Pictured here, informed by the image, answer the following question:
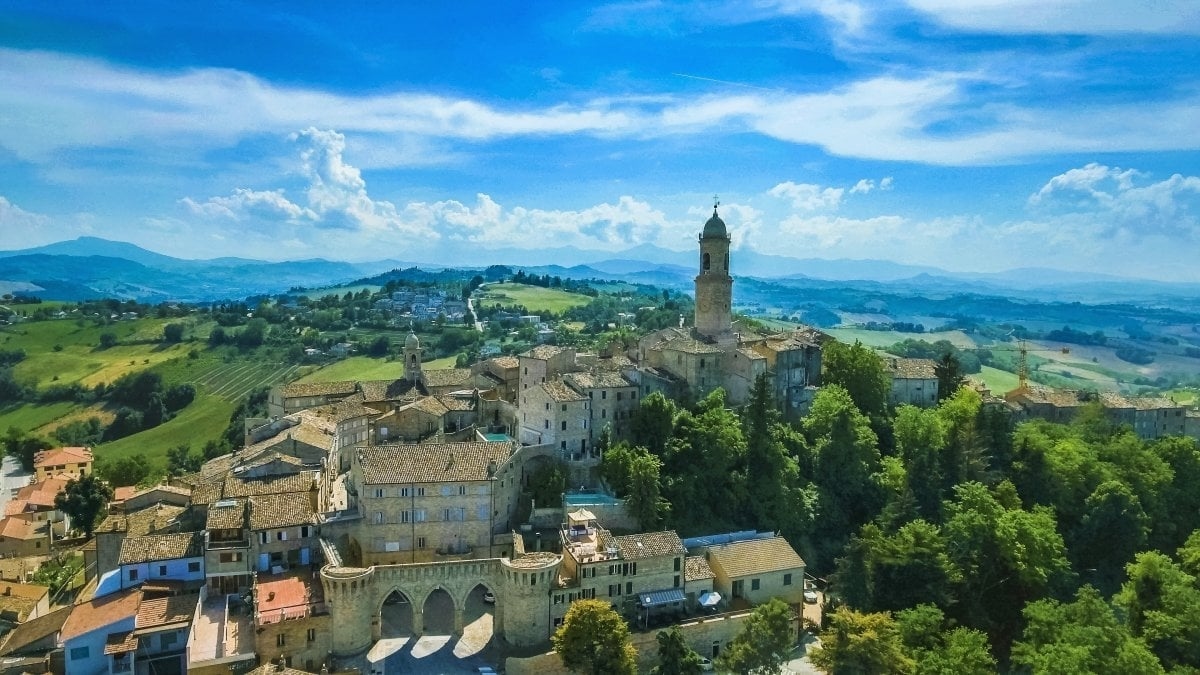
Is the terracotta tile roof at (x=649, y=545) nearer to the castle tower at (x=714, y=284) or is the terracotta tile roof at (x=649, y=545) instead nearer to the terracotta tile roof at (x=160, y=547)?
the terracotta tile roof at (x=160, y=547)

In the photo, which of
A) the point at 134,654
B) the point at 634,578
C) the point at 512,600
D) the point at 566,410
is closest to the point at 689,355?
the point at 566,410

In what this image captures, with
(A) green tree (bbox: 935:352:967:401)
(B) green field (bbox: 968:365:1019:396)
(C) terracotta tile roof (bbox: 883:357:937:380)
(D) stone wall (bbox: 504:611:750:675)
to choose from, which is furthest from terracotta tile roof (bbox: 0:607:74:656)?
(B) green field (bbox: 968:365:1019:396)

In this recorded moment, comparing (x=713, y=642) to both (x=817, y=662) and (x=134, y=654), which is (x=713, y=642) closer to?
(x=817, y=662)

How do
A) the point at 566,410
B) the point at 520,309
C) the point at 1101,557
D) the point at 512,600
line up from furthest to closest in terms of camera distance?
the point at 520,309, the point at 1101,557, the point at 566,410, the point at 512,600

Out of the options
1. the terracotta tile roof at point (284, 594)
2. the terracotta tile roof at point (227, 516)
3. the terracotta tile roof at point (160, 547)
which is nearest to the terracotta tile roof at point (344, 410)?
the terracotta tile roof at point (227, 516)

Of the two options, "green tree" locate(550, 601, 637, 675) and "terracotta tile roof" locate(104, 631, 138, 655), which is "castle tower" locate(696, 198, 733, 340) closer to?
"green tree" locate(550, 601, 637, 675)

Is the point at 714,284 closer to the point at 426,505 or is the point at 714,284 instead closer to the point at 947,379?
the point at 947,379

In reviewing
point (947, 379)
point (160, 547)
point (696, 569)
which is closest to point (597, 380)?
point (696, 569)
